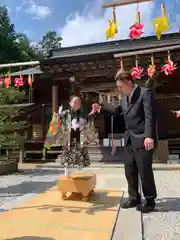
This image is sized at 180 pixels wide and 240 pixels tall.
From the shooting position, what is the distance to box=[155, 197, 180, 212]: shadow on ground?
3488mm

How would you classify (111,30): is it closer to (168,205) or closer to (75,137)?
(75,137)

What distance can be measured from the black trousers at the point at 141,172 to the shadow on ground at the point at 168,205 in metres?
0.31

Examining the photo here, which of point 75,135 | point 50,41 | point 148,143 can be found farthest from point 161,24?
point 50,41

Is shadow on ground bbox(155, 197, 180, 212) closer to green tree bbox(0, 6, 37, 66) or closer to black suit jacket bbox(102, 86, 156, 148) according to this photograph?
black suit jacket bbox(102, 86, 156, 148)

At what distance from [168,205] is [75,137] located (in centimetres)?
183

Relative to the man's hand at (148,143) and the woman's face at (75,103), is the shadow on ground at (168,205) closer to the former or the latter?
the man's hand at (148,143)

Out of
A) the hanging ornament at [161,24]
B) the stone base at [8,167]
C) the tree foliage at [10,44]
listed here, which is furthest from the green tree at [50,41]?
the hanging ornament at [161,24]

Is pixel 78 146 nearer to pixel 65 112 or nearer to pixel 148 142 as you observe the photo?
pixel 65 112

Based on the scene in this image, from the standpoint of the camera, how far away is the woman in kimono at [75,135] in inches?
158

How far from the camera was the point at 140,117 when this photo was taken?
3.45m

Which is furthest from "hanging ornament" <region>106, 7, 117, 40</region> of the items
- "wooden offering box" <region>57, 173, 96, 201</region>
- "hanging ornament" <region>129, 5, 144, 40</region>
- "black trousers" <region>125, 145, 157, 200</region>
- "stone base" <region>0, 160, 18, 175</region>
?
"stone base" <region>0, 160, 18, 175</region>

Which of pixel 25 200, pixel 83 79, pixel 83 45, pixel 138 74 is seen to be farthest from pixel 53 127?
pixel 83 45

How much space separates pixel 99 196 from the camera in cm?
427

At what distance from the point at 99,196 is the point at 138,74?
14.3 feet
